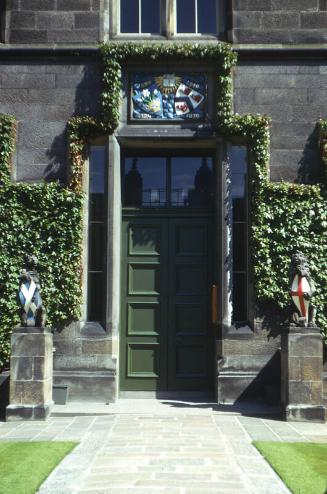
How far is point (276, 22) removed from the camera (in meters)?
8.95

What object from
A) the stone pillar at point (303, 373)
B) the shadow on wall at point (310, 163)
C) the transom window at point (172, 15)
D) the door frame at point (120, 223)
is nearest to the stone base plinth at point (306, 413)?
the stone pillar at point (303, 373)

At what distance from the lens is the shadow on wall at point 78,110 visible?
29.1ft

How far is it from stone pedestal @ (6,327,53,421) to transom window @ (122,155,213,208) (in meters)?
2.79

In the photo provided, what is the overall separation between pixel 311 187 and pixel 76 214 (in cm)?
342

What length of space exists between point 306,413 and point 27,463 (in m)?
3.58

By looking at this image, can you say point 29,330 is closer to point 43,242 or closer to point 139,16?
point 43,242

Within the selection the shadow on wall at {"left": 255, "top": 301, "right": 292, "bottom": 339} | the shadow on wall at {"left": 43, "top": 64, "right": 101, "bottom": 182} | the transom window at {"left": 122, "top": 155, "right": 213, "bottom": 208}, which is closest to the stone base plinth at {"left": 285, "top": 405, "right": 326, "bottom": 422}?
the shadow on wall at {"left": 255, "top": 301, "right": 292, "bottom": 339}

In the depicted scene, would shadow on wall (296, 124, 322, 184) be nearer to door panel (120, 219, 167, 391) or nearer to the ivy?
door panel (120, 219, 167, 391)

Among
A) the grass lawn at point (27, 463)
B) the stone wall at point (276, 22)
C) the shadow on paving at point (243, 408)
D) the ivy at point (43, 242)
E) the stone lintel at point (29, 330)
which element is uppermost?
the stone wall at point (276, 22)

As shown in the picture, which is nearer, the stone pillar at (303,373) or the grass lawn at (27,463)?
the grass lawn at (27,463)

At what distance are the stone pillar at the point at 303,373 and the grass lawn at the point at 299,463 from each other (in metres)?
1.32

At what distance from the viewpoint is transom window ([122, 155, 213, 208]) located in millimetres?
9281

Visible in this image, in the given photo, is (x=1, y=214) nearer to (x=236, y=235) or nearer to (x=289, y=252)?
(x=236, y=235)

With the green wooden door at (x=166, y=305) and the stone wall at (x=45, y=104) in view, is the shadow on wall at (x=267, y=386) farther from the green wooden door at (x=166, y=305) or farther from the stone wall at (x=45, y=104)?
the stone wall at (x=45, y=104)
